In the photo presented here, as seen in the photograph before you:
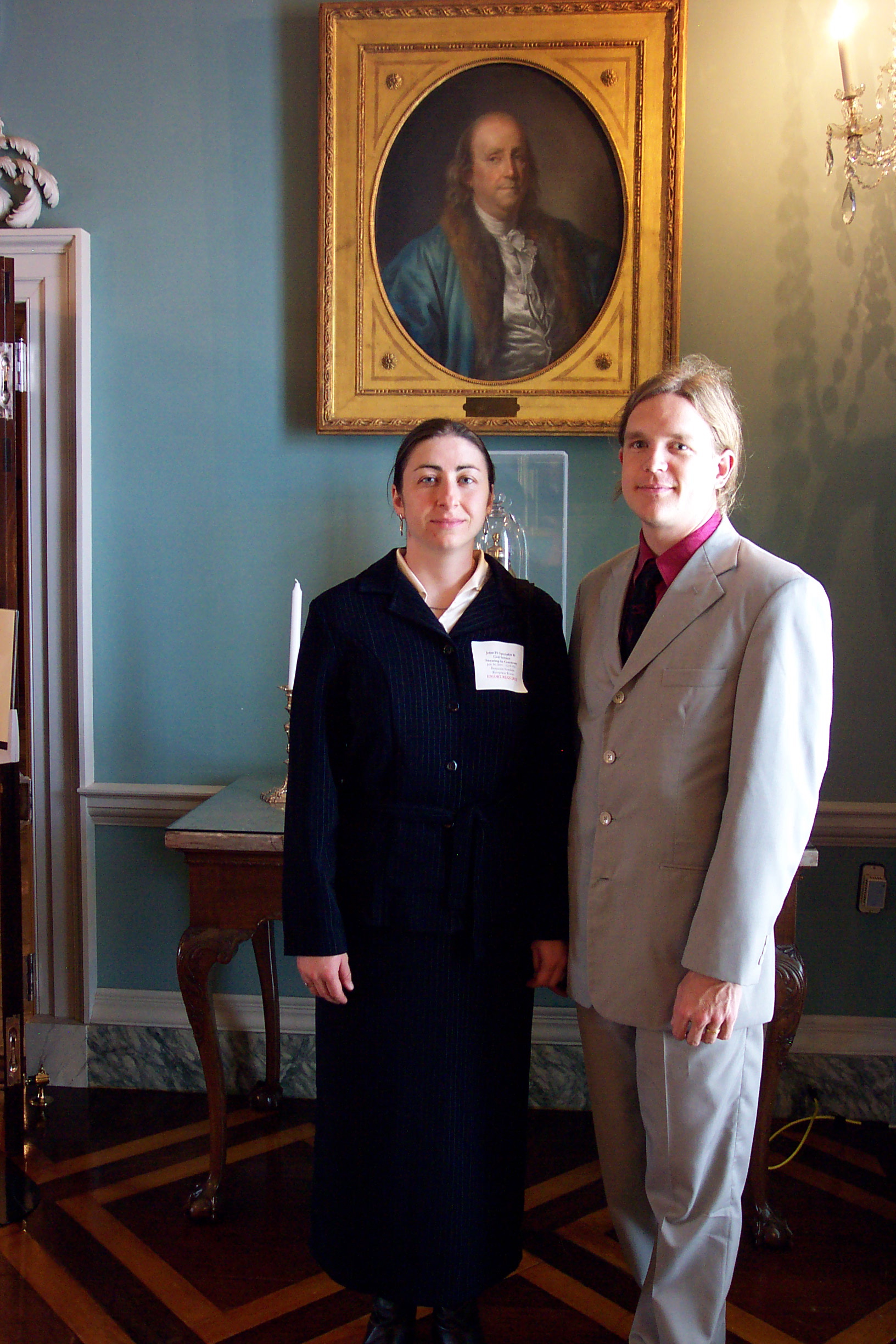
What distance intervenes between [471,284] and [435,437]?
1.07m

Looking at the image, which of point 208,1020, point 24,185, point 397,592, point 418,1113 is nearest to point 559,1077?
point 208,1020

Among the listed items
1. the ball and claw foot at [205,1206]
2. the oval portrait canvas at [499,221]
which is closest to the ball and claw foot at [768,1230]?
the ball and claw foot at [205,1206]

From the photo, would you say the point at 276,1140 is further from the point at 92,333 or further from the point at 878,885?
the point at 92,333

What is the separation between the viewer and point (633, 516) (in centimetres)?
267

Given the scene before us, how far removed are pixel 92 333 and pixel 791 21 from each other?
1.97m

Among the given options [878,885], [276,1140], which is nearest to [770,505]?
[878,885]

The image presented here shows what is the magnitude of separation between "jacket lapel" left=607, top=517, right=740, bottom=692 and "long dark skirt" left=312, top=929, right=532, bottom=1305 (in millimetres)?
563

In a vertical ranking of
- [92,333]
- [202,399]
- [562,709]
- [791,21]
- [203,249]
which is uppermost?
[791,21]

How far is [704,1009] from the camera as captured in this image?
1.54 m

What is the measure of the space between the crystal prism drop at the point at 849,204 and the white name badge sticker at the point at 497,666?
1430 mm

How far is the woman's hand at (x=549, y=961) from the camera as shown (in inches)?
69.5

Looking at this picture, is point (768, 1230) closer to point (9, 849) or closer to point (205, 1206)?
point (205, 1206)

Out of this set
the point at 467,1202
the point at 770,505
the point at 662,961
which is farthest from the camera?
the point at 770,505

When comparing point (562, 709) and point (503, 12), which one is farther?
point (503, 12)
